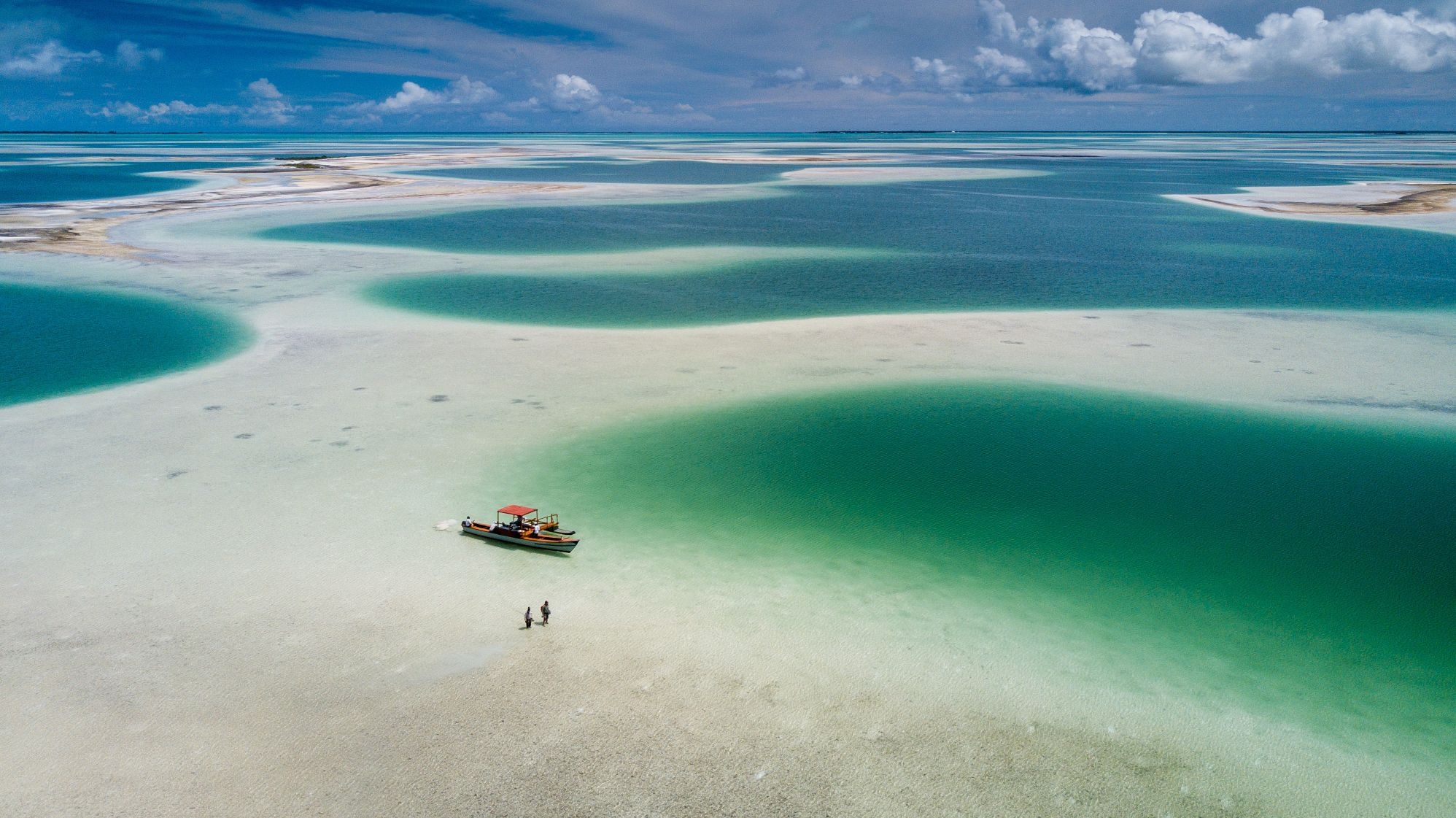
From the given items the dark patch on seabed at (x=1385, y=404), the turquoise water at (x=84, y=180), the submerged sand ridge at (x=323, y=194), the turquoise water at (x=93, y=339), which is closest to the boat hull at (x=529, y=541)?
the turquoise water at (x=93, y=339)

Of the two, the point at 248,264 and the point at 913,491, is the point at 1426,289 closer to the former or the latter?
the point at 913,491

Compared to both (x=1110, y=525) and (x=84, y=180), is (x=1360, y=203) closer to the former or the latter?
(x=1110, y=525)

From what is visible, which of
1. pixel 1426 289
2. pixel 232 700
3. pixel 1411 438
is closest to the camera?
pixel 232 700

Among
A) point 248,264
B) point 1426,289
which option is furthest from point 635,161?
point 1426,289

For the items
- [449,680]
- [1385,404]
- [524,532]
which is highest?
[1385,404]

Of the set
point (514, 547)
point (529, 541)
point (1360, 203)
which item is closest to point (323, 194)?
point (514, 547)

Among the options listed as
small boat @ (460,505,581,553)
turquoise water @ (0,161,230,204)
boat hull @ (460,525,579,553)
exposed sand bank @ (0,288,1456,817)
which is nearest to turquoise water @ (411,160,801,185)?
turquoise water @ (0,161,230,204)

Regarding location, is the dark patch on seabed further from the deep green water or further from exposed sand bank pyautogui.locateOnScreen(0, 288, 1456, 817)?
exposed sand bank pyautogui.locateOnScreen(0, 288, 1456, 817)
